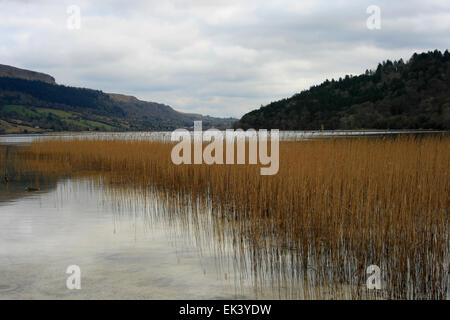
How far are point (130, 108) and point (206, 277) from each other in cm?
17027

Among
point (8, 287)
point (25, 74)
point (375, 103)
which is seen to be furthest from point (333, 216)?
point (25, 74)

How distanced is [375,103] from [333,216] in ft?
242

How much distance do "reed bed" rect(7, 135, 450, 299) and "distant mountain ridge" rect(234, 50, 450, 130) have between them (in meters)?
40.3

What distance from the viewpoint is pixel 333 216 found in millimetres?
4199

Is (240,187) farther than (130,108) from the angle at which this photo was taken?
No

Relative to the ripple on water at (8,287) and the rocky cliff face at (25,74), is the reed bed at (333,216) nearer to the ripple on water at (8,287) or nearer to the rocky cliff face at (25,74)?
the ripple on water at (8,287)

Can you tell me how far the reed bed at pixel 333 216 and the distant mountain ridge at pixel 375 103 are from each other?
132ft

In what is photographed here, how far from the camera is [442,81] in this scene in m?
64.8

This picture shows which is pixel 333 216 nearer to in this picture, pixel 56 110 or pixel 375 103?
pixel 375 103

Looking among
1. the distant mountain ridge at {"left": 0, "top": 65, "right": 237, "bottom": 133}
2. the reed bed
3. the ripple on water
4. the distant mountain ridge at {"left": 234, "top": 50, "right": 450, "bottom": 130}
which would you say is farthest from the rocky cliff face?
the ripple on water

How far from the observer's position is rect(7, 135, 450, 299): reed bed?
3.66m
